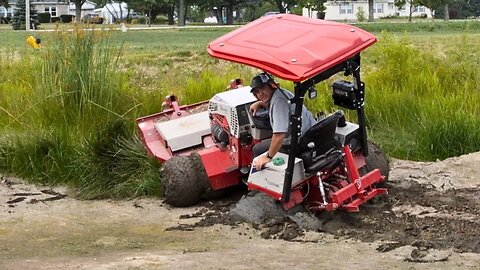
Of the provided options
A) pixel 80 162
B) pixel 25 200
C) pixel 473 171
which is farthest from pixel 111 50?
pixel 473 171

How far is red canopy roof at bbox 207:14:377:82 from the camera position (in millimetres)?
7188

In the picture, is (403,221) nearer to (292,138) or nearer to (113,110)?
(292,138)

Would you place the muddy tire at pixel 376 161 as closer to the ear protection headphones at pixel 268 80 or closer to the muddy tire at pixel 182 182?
the ear protection headphones at pixel 268 80

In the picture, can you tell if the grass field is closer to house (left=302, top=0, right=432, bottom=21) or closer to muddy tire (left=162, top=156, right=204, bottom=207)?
muddy tire (left=162, top=156, right=204, bottom=207)

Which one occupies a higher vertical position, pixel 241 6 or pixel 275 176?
pixel 241 6

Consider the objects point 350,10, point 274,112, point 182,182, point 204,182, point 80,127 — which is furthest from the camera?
point 350,10

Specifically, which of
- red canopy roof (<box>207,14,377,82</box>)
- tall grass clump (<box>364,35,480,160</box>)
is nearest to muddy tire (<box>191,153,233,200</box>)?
Answer: red canopy roof (<box>207,14,377,82</box>)

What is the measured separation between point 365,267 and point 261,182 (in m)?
1.87

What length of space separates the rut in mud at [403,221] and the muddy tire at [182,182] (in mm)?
192

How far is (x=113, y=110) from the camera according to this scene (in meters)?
10.8

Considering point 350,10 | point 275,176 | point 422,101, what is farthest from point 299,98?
point 350,10

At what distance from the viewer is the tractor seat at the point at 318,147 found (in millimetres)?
7730

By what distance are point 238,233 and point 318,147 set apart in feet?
3.41

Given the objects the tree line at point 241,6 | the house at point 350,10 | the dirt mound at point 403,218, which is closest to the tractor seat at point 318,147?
the dirt mound at point 403,218
